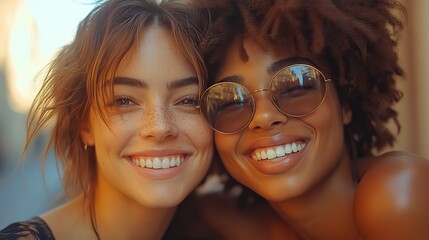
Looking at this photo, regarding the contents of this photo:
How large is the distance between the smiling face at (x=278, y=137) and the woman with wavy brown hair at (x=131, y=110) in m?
0.15

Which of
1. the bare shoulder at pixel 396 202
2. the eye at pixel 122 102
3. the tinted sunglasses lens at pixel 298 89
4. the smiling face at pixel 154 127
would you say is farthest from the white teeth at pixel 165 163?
the bare shoulder at pixel 396 202

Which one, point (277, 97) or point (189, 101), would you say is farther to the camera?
point (189, 101)

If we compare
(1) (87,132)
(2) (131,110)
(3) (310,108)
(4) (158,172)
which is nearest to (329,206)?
(3) (310,108)

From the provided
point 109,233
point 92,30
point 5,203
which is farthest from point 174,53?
point 5,203

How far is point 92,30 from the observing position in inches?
72.9

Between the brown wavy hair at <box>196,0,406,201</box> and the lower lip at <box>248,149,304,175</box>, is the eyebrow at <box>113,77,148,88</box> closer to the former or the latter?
the brown wavy hair at <box>196,0,406,201</box>

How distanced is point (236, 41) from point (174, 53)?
0.72ft

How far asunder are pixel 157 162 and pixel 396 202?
790 mm

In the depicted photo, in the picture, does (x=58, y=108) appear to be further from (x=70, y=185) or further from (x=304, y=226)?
(x=304, y=226)

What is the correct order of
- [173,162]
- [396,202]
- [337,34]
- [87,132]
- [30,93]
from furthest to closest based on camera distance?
[30,93] → [87,132] → [173,162] → [337,34] → [396,202]

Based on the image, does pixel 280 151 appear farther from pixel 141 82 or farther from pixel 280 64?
pixel 141 82

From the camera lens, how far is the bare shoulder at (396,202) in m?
1.54

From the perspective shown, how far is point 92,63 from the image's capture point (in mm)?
1825

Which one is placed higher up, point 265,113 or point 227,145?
point 265,113
